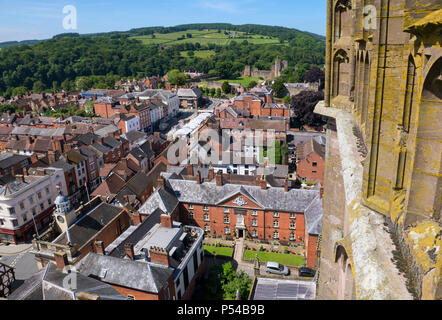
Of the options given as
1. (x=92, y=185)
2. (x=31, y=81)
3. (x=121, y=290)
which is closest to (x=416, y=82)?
(x=121, y=290)

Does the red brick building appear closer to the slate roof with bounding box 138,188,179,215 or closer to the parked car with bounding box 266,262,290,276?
the parked car with bounding box 266,262,290,276

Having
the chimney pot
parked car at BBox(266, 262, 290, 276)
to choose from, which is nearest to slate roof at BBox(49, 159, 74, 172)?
the chimney pot

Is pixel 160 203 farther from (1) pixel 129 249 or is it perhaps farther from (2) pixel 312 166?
(2) pixel 312 166

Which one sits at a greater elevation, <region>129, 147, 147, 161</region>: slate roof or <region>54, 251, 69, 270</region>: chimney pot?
<region>129, 147, 147, 161</region>: slate roof

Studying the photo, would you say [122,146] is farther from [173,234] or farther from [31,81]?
[31,81]

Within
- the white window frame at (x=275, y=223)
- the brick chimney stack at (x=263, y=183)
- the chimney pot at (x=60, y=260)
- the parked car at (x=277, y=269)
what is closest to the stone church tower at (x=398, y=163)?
the chimney pot at (x=60, y=260)

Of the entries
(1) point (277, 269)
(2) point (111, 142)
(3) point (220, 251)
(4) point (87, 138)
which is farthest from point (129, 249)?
(4) point (87, 138)

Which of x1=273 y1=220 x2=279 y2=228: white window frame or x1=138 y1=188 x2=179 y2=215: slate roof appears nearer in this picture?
x1=138 y1=188 x2=179 y2=215: slate roof
